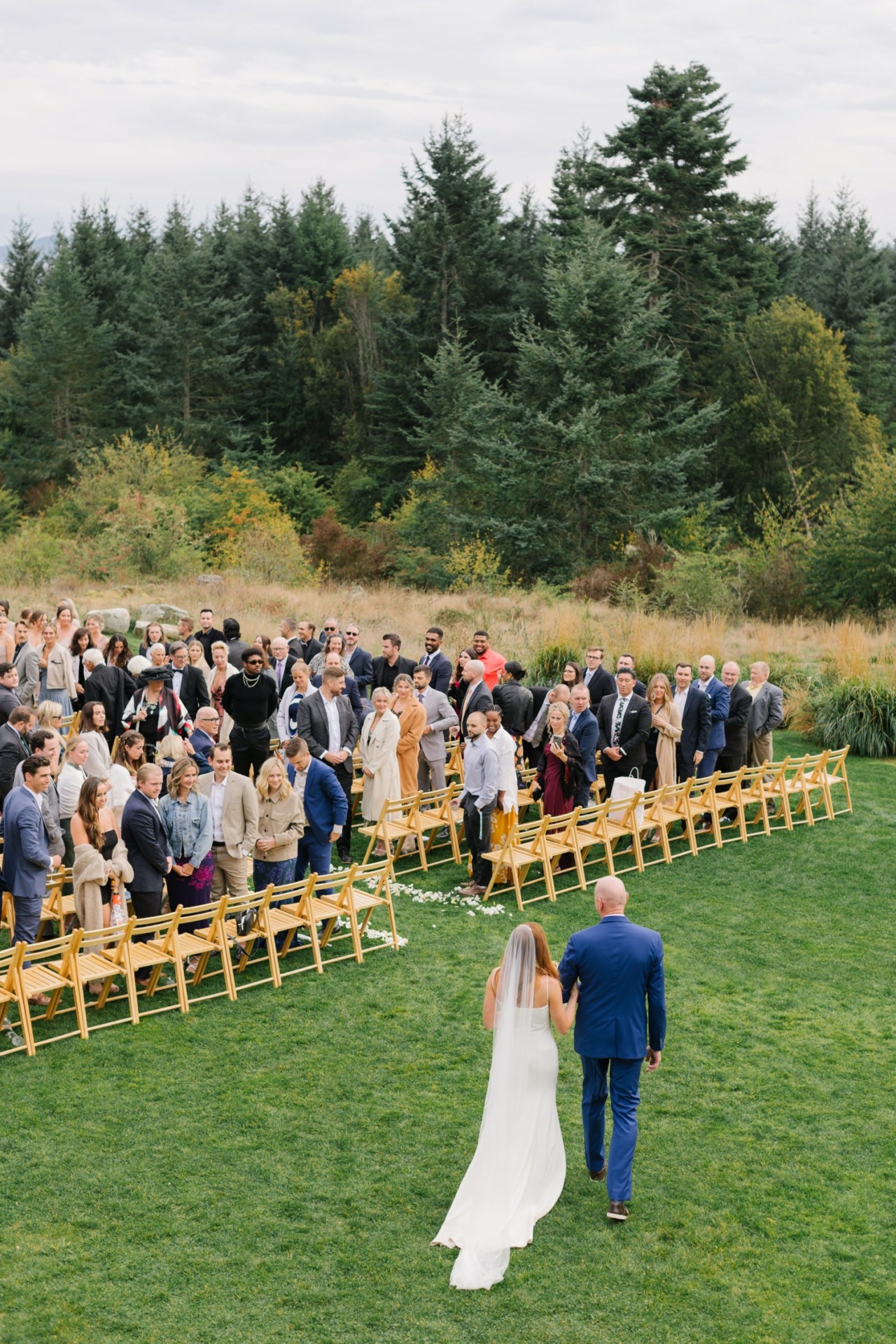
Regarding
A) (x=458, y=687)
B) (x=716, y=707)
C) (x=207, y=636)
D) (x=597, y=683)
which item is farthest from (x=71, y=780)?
(x=716, y=707)

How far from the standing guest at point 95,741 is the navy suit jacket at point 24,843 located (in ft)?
6.57

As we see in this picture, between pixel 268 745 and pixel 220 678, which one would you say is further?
pixel 220 678

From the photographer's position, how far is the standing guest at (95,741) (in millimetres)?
10688

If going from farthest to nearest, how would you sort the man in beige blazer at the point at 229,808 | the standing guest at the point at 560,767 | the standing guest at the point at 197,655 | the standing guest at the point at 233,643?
the standing guest at the point at 233,643
the standing guest at the point at 197,655
the standing guest at the point at 560,767
the man in beige blazer at the point at 229,808

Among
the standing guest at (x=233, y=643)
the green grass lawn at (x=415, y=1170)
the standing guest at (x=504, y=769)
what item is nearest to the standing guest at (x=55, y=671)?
the standing guest at (x=233, y=643)

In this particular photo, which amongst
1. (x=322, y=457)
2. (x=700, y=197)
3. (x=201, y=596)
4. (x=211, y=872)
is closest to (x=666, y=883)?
(x=211, y=872)

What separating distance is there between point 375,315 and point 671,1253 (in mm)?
50696

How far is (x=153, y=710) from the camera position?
12055mm

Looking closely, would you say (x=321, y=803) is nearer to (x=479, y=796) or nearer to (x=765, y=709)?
(x=479, y=796)

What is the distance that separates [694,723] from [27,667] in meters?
7.35

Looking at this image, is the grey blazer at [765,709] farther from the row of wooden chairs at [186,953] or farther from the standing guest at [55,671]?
the standing guest at [55,671]

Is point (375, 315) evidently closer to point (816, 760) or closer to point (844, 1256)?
point (816, 760)

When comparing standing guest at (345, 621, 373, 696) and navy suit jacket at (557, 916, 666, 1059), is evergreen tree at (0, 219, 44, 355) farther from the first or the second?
navy suit jacket at (557, 916, 666, 1059)

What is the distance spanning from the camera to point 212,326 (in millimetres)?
52281
